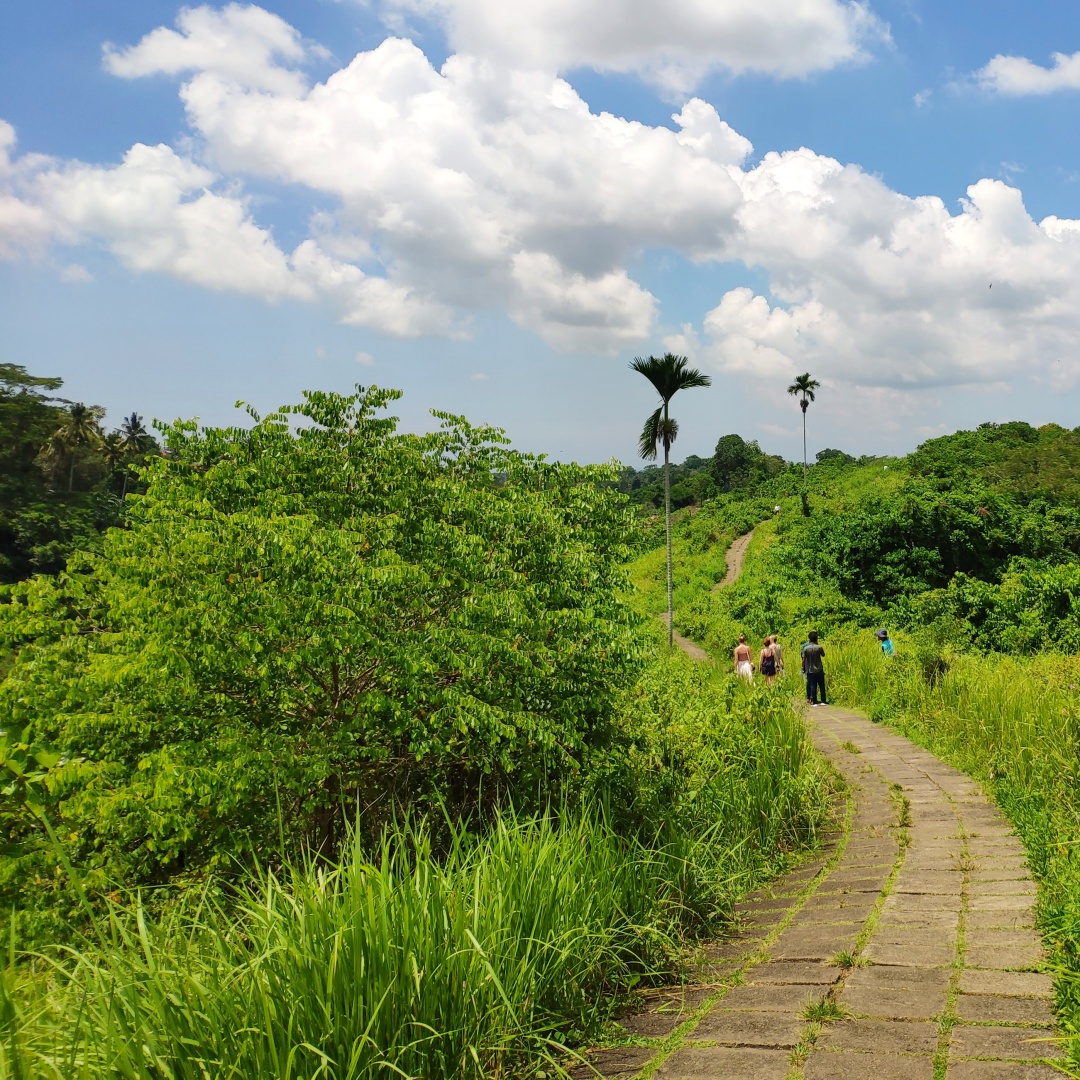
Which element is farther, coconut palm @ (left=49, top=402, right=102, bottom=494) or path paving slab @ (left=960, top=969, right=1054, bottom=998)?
coconut palm @ (left=49, top=402, right=102, bottom=494)

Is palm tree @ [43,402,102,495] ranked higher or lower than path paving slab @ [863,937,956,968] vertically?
higher

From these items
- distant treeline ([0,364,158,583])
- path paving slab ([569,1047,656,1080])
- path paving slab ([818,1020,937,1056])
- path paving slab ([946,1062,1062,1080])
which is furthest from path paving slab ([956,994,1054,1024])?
distant treeline ([0,364,158,583])

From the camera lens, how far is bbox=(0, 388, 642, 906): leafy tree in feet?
18.1

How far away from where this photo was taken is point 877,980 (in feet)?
11.1

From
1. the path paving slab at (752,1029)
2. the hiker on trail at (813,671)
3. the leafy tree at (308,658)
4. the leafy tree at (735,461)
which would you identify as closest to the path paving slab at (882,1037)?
the path paving slab at (752,1029)

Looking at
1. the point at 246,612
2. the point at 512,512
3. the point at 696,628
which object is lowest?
the point at 696,628

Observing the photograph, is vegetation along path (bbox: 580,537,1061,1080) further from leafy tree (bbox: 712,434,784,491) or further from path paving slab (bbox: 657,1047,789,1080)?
leafy tree (bbox: 712,434,784,491)

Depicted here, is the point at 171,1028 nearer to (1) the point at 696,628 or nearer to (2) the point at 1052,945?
(2) the point at 1052,945

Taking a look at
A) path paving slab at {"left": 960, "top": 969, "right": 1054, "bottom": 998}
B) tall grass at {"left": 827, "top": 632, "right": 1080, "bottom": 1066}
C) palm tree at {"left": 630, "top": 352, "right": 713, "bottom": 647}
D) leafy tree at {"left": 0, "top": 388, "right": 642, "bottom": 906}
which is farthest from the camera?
palm tree at {"left": 630, "top": 352, "right": 713, "bottom": 647}

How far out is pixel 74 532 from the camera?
4484 cm

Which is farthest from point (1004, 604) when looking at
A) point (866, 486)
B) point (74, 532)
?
point (74, 532)

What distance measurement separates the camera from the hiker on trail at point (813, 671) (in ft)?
42.5

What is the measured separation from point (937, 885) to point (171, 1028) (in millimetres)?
3762

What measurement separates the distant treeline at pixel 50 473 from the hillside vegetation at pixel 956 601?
30078 millimetres
